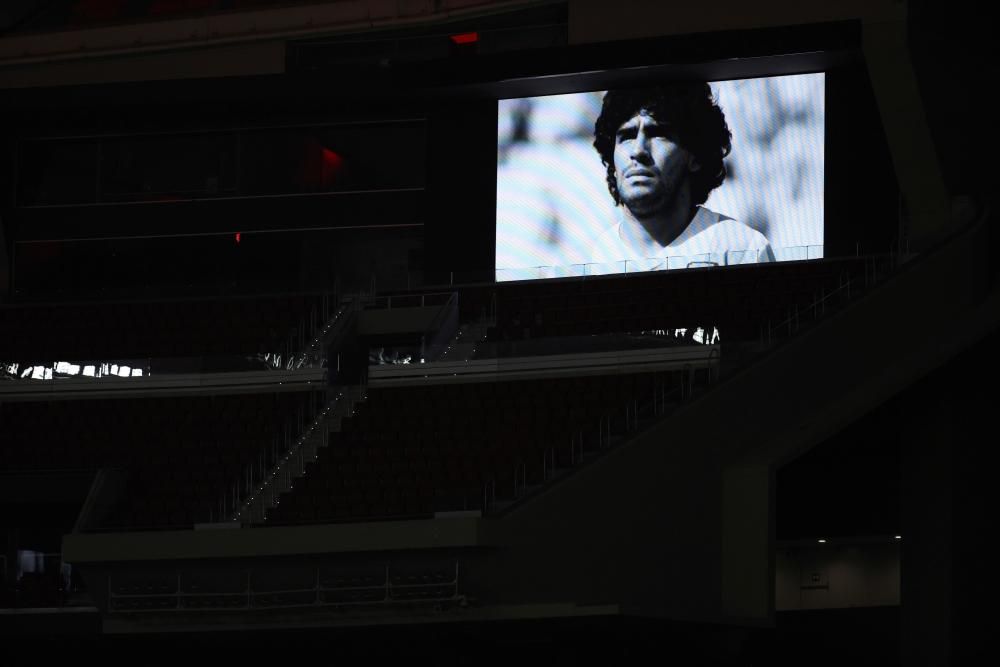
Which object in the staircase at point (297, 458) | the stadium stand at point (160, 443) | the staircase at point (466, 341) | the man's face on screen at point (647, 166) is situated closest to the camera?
the staircase at point (297, 458)

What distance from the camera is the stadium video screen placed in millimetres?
21016

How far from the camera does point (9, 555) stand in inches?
831

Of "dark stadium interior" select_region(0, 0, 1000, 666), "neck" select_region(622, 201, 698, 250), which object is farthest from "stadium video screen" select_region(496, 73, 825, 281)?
"dark stadium interior" select_region(0, 0, 1000, 666)

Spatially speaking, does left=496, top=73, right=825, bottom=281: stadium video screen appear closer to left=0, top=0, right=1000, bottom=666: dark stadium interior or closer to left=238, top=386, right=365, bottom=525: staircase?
left=0, top=0, right=1000, bottom=666: dark stadium interior

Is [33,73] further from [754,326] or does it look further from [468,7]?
[754,326]

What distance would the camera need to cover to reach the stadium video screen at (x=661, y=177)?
21016 mm

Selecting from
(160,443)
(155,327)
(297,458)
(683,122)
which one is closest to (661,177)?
(683,122)

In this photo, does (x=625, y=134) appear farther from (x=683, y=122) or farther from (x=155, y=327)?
(x=155, y=327)

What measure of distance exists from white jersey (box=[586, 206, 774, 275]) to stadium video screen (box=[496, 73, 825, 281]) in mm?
18

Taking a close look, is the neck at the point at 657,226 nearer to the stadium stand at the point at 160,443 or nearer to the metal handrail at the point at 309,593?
the stadium stand at the point at 160,443

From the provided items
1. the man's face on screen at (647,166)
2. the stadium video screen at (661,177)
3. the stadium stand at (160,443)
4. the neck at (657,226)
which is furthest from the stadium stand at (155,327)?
the man's face on screen at (647,166)

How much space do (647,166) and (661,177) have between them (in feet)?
0.97

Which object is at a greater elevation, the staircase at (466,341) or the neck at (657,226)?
the neck at (657,226)

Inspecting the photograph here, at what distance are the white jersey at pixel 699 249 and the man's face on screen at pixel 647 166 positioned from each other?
49 centimetres
